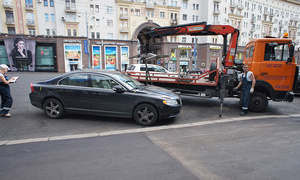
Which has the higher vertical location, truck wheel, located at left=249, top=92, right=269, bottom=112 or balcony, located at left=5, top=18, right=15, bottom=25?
balcony, located at left=5, top=18, right=15, bottom=25

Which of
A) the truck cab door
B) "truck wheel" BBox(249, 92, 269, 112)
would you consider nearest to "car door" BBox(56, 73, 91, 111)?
"truck wheel" BBox(249, 92, 269, 112)

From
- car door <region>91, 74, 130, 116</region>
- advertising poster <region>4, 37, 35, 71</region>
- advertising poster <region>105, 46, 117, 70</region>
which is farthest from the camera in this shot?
Answer: advertising poster <region>105, 46, 117, 70</region>

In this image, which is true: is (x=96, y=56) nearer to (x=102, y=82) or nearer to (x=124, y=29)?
(x=124, y=29)

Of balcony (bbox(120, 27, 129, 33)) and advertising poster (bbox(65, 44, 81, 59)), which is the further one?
balcony (bbox(120, 27, 129, 33))

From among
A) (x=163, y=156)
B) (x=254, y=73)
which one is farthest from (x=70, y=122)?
(x=254, y=73)

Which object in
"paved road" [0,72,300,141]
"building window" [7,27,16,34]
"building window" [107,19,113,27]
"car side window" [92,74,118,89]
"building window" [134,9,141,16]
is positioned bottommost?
"paved road" [0,72,300,141]

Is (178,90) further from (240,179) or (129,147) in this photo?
(240,179)

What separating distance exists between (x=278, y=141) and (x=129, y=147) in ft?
11.4

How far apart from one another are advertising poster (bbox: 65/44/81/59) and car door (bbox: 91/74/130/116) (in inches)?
1450

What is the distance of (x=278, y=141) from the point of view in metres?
4.21

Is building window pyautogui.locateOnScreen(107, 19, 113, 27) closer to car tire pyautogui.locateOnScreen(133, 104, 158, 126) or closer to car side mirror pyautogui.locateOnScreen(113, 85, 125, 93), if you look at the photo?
car side mirror pyautogui.locateOnScreen(113, 85, 125, 93)

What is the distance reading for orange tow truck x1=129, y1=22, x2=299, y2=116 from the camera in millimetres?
6605

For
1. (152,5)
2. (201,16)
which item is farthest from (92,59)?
(201,16)

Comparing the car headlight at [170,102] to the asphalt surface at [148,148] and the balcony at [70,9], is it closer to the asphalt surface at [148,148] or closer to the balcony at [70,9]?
the asphalt surface at [148,148]
